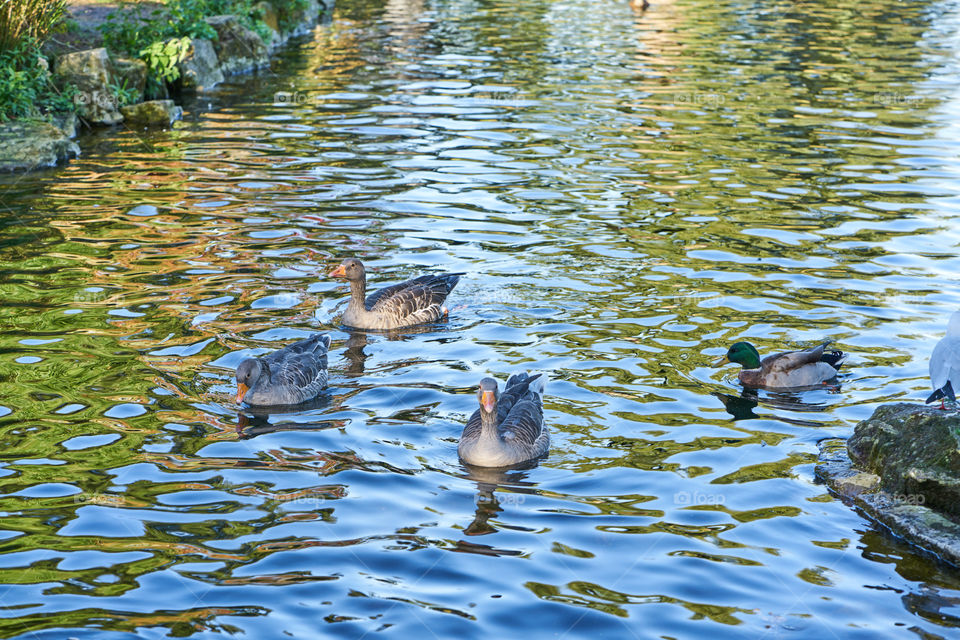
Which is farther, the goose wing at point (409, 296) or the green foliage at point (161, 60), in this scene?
the green foliage at point (161, 60)

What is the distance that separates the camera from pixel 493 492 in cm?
909

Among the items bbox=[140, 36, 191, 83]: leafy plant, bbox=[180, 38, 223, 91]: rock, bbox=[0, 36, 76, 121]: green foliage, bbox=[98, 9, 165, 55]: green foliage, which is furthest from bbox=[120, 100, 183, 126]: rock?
bbox=[180, 38, 223, 91]: rock

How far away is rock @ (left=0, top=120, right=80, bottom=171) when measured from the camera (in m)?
19.2

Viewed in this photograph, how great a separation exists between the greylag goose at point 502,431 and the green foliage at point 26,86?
13.8 metres

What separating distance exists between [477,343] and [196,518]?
15.5 ft

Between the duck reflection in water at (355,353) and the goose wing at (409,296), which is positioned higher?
the goose wing at (409,296)

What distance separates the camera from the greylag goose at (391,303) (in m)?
12.8

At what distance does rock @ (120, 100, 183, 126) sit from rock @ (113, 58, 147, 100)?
51 centimetres

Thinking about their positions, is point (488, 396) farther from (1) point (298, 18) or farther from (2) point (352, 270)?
(1) point (298, 18)

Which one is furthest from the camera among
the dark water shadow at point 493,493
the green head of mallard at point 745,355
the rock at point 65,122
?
the rock at point 65,122

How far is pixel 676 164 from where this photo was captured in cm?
2041

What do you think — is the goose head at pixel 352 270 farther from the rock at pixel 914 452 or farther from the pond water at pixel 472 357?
the rock at pixel 914 452

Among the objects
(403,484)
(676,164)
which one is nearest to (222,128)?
(676,164)

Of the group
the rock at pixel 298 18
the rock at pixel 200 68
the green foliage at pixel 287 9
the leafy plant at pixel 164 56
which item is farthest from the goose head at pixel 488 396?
the rock at pixel 298 18
